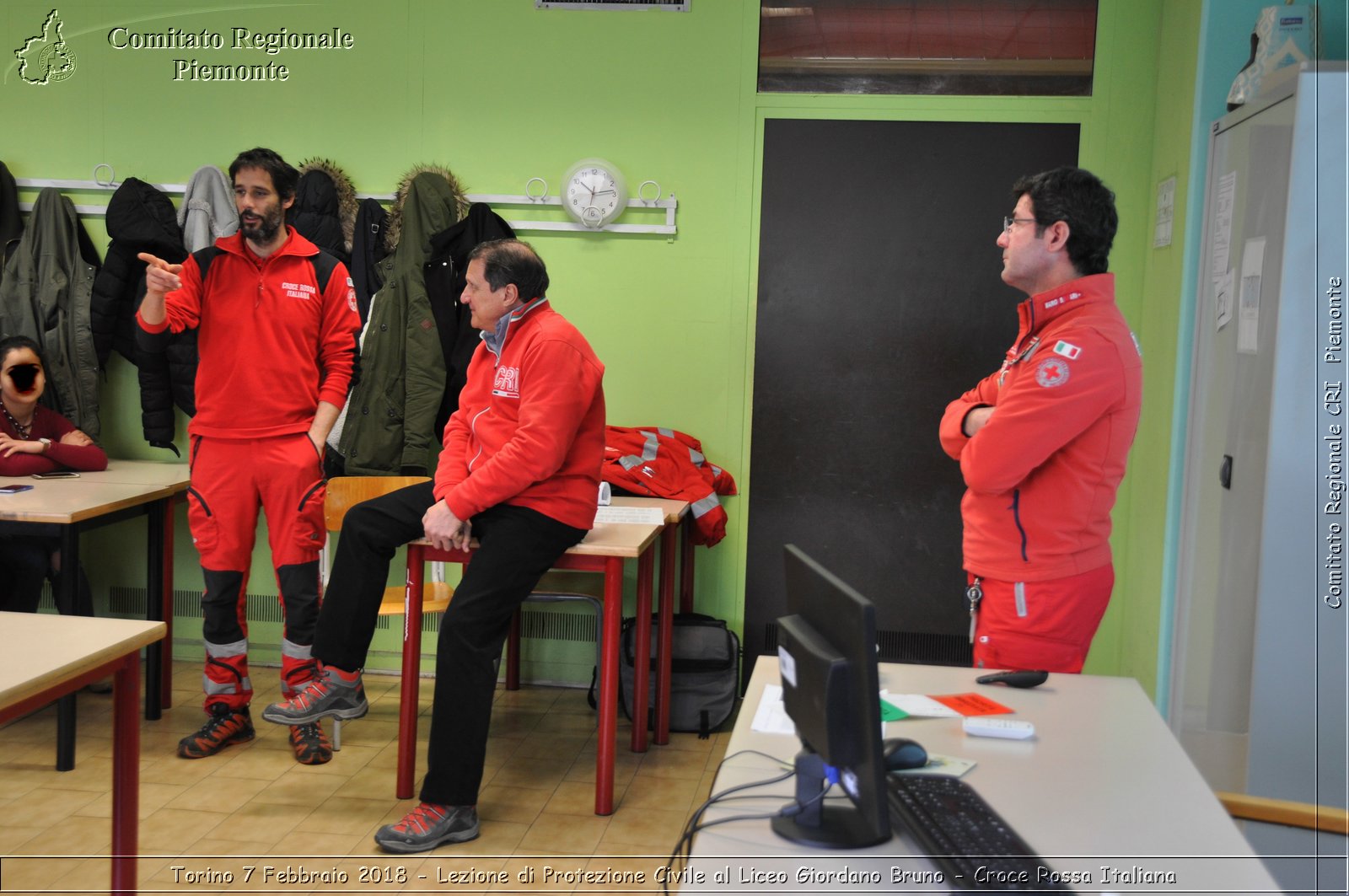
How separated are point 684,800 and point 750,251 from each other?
6.61ft

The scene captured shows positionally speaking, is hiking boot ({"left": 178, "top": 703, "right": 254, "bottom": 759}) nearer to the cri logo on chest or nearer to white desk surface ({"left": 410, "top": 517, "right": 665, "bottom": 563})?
white desk surface ({"left": 410, "top": 517, "right": 665, "bottom": 563})

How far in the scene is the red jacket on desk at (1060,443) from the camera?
211cm

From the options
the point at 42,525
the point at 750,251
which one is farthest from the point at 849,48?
the point at 42,525

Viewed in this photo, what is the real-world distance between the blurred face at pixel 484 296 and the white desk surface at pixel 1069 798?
4.73 feet

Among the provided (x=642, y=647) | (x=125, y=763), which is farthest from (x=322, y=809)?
(x=125, y=763)

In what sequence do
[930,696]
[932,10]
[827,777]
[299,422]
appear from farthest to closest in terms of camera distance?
[932,10]
[299,422]
[930,696]
[827,777]

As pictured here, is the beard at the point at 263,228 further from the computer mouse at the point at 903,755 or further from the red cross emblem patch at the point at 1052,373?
the computer mouse at the point at 903,755

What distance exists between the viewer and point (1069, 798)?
5.13ft

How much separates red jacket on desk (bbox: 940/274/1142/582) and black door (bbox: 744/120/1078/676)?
196cm

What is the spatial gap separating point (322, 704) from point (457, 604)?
0.55 metres

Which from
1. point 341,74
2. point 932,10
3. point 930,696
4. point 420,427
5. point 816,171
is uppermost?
point 932,10

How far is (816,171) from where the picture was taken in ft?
13.8

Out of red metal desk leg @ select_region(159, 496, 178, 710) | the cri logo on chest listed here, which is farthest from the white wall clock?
red metal desk leg @ select_region(159, 496, 178, 710)

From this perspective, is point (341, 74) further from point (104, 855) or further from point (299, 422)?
point (104, 855)
